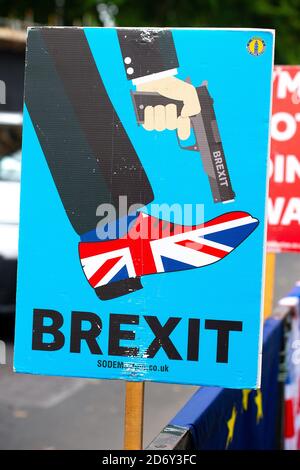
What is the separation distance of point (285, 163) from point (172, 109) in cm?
252

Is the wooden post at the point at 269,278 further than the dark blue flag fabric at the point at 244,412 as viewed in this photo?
Yes

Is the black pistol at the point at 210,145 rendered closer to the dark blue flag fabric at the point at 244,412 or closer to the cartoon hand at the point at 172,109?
the cartoon hand at the point at 172,109

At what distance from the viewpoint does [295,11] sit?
29.0 meters

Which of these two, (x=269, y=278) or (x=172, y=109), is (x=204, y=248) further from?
(x=269, y=278)

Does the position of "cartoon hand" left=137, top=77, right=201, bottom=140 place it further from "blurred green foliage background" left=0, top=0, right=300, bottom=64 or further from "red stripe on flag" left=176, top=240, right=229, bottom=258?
"blurred green foliage background" left=0, top=0, right=300, bottom=64

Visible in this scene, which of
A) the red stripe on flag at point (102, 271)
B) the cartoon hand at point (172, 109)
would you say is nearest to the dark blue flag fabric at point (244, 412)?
the red stripe on flag at point (102, 271)

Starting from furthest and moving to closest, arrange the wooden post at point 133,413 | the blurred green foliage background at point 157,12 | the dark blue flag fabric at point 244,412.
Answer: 1. the blurred green foliage background at point 157,12
2. the dark blue flag fabric at point 244,412
3. the wooden post at point 133,413

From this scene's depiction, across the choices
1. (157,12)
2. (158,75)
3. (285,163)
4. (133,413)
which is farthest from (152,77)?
(157,12)

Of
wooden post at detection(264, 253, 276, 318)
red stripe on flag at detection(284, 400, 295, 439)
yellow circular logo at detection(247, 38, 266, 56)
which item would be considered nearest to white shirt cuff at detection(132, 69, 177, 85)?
yellow circular logo at detection(247, 38, 266, 56)

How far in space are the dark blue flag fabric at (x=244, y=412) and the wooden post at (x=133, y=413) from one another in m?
0.19

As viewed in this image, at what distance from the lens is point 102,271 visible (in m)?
2.51

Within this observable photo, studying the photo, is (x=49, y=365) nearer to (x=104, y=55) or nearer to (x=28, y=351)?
(x=28, y=351)

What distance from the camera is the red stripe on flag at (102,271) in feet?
8.23

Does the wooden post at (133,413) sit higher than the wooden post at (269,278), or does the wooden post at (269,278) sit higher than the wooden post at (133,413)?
the wooden post at (269,278)
